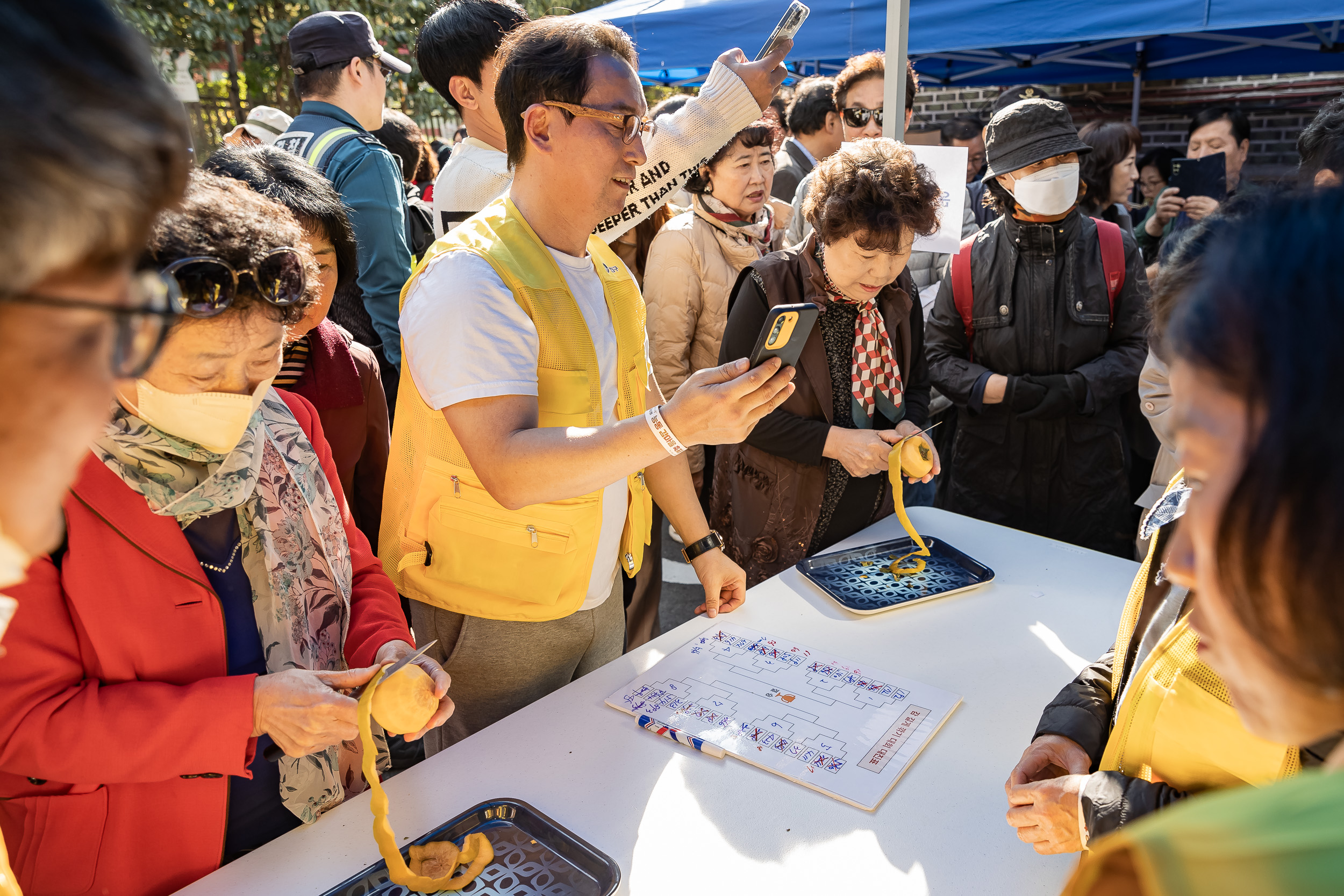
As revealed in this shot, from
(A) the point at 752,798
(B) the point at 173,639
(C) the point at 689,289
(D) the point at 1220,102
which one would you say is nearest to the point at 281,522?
(B) the point at 173,639

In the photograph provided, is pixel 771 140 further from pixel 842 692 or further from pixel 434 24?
pixel 842 692

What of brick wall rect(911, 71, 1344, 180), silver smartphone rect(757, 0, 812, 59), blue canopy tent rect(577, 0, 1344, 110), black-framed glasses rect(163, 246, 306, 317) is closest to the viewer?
black-framed glasses rect(163, 246, 306, 317)

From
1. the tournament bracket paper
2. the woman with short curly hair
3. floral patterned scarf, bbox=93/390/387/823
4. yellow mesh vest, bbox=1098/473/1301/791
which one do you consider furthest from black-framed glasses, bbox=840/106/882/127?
yellow mesh vest, bbox=1098/473/1301/791

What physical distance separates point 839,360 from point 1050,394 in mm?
802

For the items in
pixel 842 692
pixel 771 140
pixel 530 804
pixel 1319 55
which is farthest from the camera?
pixel 1319 55

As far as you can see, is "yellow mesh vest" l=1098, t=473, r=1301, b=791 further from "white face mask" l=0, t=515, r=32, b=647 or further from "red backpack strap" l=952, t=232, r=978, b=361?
"red backpack strap" l=952, t=232, r=978, b=361

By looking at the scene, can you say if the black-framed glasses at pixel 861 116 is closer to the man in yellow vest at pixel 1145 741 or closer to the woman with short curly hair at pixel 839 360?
the woman with short curly hair at pixel 839 360

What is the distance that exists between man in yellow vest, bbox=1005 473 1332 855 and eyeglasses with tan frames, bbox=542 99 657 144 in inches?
46.6

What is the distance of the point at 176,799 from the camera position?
1.30m

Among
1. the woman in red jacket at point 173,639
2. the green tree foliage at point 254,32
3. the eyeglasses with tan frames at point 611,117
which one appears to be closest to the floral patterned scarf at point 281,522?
the woman in red jacket at point 173,639

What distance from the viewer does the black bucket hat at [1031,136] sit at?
2.84 m

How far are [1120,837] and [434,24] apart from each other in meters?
3.03

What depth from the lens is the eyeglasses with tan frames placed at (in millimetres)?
1700

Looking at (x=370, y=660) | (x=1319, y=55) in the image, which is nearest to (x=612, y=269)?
(x=370, y=660)
